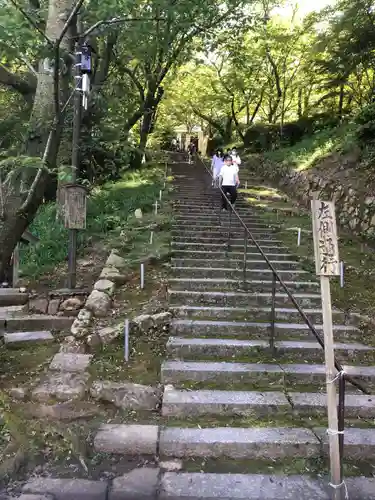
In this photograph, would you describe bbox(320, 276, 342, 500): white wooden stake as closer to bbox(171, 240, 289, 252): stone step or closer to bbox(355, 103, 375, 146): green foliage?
bbox(171, 240, 289, 252): stone step

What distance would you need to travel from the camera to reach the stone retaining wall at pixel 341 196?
10617 millimetres

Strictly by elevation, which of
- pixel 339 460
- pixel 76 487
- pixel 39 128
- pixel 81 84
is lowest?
pixel 76 487

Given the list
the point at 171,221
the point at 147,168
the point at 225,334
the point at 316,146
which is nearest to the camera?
the point at 225,334

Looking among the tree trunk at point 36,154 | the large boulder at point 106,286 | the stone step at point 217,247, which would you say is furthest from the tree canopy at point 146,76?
the stone step at point 217,247

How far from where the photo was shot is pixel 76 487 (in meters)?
3.40

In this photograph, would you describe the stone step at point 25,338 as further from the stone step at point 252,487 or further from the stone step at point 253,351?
the stone step at point 252,487

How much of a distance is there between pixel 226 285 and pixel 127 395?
3.24 meters

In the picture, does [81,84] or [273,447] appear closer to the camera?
[273,447]

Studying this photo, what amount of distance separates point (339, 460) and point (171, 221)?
7.77 meters

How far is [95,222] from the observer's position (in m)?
11.0

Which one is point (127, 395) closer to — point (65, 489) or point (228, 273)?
point (65, 489)

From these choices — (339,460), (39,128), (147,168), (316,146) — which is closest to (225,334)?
(339,460)

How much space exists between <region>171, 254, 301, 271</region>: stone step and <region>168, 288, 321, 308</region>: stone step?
1.26m

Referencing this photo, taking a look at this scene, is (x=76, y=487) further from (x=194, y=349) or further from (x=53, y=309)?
(x=53, y=309)
